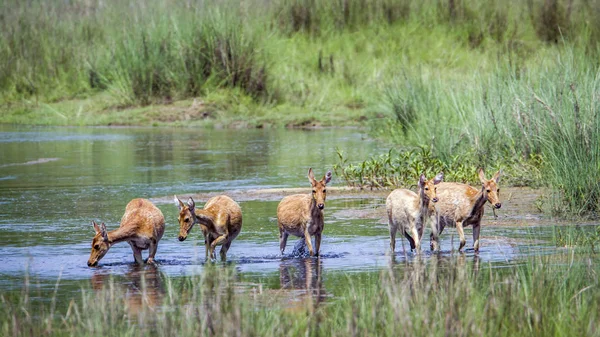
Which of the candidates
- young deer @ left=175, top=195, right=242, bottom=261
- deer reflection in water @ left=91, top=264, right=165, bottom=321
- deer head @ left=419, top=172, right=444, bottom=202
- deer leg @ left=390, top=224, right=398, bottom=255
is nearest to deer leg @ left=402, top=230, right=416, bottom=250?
deer leg @ left=390, top=224, right=398, bottom=255

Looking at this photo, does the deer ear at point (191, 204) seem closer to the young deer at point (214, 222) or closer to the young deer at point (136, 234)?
the young deer at point (214, 222)

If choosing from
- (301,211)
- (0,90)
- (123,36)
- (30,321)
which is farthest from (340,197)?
(0,90)

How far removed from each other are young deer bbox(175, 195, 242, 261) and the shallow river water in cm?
26

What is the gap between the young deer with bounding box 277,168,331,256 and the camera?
12.7 meters

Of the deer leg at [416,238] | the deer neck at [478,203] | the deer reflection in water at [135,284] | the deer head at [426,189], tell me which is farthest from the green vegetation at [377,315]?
the deer neck at [478,203]

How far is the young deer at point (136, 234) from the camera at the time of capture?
12.0 m

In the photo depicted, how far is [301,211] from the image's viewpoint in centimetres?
1303

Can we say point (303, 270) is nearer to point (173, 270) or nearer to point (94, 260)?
point (173, 270)

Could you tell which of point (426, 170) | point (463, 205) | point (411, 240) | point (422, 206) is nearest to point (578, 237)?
point (463, 205)

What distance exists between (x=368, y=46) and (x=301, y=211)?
929 inches

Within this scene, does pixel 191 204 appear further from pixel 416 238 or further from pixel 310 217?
pixel 416 238

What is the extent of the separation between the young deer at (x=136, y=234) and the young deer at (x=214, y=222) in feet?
1.01

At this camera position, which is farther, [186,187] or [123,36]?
[123,36]

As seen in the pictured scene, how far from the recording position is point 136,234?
12.3m
